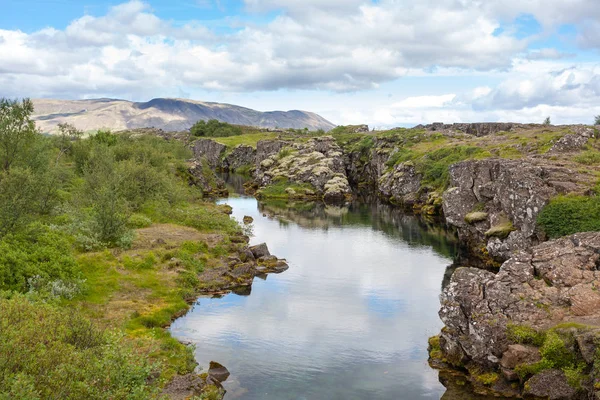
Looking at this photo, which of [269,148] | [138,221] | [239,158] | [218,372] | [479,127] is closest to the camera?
[218,372]

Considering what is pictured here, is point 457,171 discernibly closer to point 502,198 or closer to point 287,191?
point 502,198

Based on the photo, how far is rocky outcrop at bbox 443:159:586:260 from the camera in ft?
164

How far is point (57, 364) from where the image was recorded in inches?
680

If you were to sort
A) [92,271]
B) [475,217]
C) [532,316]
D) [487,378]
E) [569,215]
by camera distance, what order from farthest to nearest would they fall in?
[475,217] < [569,215] < [92,271] < [532,316] < [487,378]

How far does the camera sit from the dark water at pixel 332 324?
98.9 feet

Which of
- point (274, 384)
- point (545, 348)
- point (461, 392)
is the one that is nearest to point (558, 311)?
point (545, 348)

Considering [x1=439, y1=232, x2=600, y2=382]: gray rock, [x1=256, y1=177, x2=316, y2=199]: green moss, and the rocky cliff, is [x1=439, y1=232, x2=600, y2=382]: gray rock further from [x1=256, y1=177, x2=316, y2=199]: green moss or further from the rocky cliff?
[x1=256, y1=177, x2=316, y2=199]: green moss

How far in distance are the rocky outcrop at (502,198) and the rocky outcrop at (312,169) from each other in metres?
48.5

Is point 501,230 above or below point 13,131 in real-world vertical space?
below

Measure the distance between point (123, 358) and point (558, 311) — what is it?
950 inches

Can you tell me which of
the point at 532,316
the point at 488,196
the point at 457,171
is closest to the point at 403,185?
→ the point at 457,171

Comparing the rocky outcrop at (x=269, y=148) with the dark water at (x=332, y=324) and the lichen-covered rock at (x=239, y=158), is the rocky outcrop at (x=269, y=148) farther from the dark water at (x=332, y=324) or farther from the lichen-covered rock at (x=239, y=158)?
the dark water at (x=332, y=324)

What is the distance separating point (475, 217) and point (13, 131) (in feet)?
184

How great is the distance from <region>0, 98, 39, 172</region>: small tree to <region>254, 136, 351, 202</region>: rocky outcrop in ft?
203
